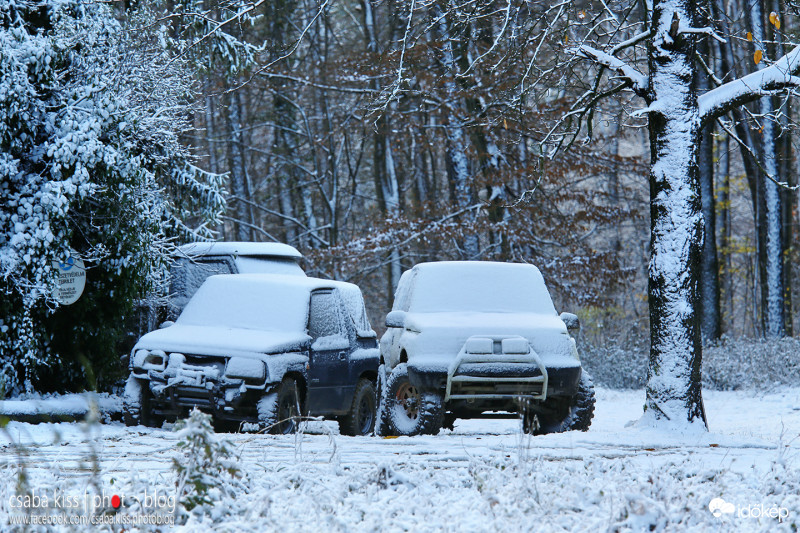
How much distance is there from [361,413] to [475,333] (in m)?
2.96

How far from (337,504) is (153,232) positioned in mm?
8164

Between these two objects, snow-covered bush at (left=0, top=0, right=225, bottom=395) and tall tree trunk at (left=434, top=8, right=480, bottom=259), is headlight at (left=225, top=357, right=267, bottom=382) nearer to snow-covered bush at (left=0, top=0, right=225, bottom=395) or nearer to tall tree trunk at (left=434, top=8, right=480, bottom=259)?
snow-covered bush at (left=0, top=0, right=225, bottom=395)

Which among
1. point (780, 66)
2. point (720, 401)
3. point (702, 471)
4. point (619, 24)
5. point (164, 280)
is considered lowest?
point (720, 401)

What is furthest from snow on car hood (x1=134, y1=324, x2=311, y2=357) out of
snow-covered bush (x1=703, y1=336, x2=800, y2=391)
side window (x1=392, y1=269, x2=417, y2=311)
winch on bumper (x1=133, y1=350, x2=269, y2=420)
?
snow-covered bush (x1=703, y1=336, x2=800, y2=391)

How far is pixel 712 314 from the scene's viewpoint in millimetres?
22172

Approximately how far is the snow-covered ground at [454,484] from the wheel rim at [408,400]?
1.46 meters

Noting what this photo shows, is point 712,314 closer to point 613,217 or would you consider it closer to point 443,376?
point 613,217

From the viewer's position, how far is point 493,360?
10102mm

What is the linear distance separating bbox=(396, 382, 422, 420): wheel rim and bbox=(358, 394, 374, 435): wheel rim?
1.96 metres

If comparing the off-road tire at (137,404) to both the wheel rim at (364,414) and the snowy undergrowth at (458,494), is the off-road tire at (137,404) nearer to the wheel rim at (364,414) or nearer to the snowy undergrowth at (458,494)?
the wheel rim at (364,414)

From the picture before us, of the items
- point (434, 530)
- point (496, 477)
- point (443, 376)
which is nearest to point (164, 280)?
point (443, 376)

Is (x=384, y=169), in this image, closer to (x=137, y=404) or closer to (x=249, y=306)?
(x=249, y=306)

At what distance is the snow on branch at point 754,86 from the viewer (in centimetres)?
953

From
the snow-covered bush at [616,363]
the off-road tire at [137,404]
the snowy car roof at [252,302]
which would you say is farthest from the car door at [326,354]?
the snow-covered bush at [616,363]
